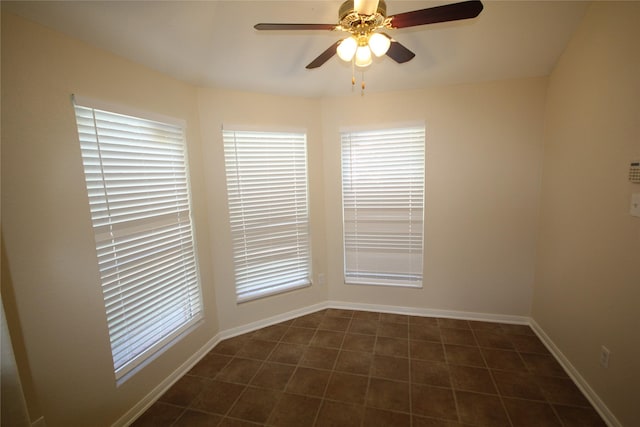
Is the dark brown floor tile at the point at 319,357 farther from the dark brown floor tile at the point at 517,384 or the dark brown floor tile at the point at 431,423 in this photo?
the dark brown floor tile at the point at 517,384

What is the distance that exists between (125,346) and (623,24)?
3.73m

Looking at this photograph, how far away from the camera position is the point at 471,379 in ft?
6.81

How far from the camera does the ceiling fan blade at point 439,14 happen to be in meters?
1.13

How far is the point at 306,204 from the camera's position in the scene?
300cm

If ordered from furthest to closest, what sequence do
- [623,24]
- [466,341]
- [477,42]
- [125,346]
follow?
[466,341] < [477,42] < [125,346] < [623,24]

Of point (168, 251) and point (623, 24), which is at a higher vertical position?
point (623, 24)

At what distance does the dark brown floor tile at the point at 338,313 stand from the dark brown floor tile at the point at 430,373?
37.3 inches

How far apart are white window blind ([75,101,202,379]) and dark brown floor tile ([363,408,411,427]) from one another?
63.4 inches

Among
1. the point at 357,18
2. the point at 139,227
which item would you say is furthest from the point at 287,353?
the point at 357,18

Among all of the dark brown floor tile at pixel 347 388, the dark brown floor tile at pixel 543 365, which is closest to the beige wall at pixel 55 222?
the dark brown floor tile at pixel 347 388

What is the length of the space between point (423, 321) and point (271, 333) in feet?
5.38

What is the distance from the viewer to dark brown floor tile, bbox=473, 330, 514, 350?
2461mm

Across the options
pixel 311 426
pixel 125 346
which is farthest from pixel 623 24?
pixel 125 346

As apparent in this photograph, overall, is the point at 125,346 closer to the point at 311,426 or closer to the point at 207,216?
the point at 207,216
